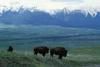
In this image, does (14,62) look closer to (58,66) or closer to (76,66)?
(58,66)

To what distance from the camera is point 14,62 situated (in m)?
35.2

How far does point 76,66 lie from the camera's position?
4394 centimetres

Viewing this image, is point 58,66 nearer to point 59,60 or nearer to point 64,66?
point 64,66

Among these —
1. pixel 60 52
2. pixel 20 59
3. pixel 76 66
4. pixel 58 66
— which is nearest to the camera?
pixel 20 59

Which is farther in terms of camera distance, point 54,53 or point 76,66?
point 54,53

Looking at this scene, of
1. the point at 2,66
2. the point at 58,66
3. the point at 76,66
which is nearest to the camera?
the point at 2,66

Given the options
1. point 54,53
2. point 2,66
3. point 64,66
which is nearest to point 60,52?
point 54,53

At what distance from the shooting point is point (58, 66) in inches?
1607

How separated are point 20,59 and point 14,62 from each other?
4.52 ft

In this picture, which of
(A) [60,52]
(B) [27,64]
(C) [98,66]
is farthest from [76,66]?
(B) [27,64]

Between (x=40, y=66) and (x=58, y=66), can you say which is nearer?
(x=40, y=66)

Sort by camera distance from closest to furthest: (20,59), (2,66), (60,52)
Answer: (2,66) < (20,59) < (60,52)

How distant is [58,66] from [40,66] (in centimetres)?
407

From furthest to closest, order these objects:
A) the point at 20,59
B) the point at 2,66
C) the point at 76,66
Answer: the point at 76,66
the point at 20,59
the point at 2,66
